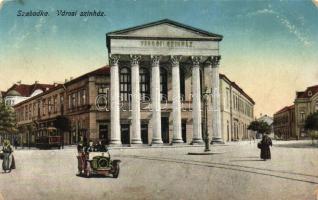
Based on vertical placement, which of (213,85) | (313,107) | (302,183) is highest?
(213,85)

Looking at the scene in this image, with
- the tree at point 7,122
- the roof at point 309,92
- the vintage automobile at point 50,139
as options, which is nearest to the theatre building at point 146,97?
the vintage automobile at point 50,139

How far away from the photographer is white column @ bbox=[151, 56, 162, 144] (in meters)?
26.8

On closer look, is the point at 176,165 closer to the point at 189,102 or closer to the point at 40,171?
the point at 40,171

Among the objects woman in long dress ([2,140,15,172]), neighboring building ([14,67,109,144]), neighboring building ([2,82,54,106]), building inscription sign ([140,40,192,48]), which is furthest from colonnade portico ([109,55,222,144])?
woman in long dress ([2,140,15,172])

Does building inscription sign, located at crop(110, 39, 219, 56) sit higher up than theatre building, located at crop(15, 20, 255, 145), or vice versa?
building inscription sign, located at crop(110, 39, 219, 56)

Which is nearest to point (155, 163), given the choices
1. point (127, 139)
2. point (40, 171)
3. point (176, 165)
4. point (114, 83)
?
point (176, 165)

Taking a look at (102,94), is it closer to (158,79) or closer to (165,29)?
(158,79)

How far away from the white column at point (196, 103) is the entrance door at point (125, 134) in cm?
422

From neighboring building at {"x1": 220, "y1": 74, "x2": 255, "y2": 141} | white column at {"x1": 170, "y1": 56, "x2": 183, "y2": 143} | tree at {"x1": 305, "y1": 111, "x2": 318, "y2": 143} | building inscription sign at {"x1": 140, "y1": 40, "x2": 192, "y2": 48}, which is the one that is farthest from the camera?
neighboring building at {"x1": 220, "y1": 74, "x2": 255, "y2": 141}

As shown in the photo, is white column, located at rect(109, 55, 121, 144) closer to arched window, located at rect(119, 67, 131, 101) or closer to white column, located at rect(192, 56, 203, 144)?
arched window, located at rect(119, 67, 131, 101)

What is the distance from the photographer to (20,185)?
38.8 feet

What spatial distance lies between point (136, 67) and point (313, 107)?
527 inches

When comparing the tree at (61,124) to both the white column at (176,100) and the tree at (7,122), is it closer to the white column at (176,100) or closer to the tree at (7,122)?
the white column at (176,100)

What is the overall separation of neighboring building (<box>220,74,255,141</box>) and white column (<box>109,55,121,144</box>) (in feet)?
25.3
